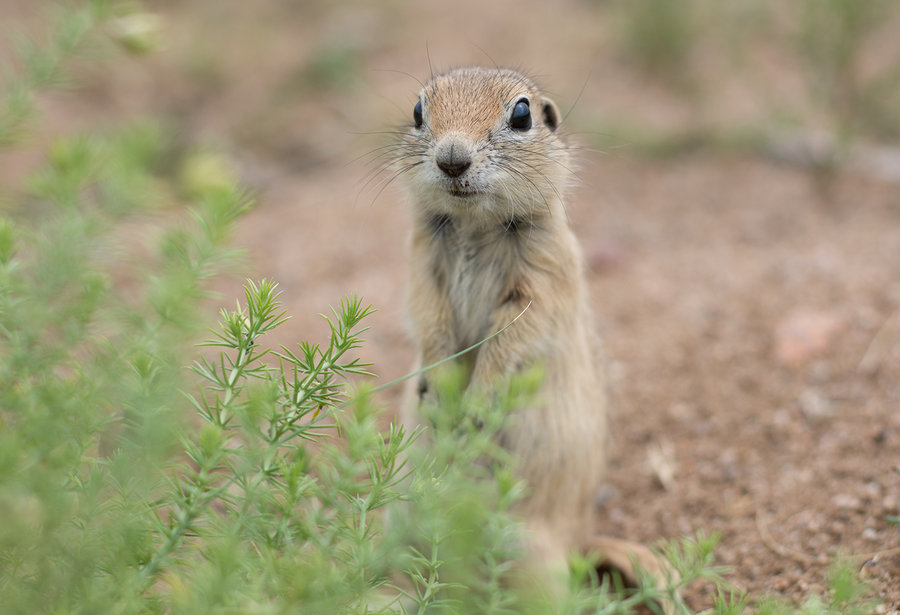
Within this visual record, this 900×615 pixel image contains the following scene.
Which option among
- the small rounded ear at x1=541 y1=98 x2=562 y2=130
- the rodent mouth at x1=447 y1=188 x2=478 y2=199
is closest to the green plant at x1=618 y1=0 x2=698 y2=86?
the small rounded ear at x1=541 y1=98 x2=562 y2=130

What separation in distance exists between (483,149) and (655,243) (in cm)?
373

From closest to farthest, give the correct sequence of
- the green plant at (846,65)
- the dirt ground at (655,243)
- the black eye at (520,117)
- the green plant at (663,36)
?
the black eye at (520,117) → the dirt ground at (655,243) → the green plant at (846,65) → the green plant at (663,36)

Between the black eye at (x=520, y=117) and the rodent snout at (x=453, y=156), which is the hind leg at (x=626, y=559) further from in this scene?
the black eye at (x=520, y=117)

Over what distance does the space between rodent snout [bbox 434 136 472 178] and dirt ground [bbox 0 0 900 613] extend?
80cm

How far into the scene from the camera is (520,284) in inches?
138

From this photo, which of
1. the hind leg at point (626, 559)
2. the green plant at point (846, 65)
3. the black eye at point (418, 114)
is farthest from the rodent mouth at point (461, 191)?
the green plant at point (846, 65)

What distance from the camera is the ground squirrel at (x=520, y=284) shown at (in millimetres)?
3377

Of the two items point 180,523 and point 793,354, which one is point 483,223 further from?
point 793,354

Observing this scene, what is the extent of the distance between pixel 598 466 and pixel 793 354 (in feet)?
5.48

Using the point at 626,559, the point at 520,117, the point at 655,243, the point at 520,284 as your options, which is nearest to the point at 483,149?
the point at 520,117

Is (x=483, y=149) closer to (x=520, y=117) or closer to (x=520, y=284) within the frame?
(x=520, y=117)

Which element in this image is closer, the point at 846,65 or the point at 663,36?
the point at 846,65

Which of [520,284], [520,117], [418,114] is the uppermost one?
[418,114]

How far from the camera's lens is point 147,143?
273cm
